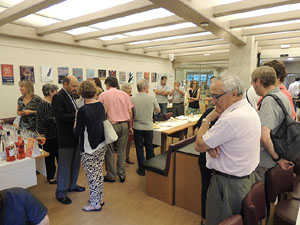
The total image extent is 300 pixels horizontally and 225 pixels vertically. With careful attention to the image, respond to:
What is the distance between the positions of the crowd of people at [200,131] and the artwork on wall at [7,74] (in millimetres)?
1230

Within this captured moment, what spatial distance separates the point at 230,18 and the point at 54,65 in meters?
3.71

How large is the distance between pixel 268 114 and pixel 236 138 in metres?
0.52

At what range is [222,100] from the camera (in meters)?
1.34

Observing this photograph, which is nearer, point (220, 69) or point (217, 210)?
point (217, 210)

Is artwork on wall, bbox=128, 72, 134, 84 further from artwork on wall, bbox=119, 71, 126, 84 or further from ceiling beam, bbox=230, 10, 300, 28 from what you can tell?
ceiling beam, bbox=230, 10, 300, 28

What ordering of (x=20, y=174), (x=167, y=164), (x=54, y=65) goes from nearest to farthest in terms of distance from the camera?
1. (x=20, y=174)
2. (x=167, y=164)
3. (x=54, y=65)

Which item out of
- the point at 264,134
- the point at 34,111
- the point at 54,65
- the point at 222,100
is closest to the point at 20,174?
the point at 34,111

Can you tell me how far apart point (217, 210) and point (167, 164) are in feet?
3.63

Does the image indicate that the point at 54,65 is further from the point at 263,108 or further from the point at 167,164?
the point at 263,108

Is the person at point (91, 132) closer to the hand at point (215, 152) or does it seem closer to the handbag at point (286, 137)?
the hand at point (215, 152)

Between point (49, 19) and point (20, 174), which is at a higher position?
point (49, 19)

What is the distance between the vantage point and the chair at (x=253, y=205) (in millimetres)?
A: 1266

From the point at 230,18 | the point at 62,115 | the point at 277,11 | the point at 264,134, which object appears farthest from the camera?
the point at 230,18

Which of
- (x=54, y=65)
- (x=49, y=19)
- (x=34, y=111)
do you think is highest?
(x=49, y=19)
